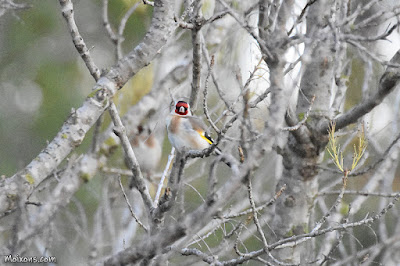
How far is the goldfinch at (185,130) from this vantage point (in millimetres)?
5156

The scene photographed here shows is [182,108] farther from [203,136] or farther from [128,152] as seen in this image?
[128,152]

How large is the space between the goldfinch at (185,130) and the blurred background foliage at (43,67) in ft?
13.2

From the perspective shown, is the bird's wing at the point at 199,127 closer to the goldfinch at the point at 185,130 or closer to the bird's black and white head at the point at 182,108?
the goldfinch at the point at 185,130

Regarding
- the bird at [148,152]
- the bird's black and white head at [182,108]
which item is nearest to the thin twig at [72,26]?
the bird's black and white head at [182,108]

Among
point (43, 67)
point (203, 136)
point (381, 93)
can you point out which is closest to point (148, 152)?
point (203, 136)

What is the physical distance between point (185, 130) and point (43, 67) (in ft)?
17.4

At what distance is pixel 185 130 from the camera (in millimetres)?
5211

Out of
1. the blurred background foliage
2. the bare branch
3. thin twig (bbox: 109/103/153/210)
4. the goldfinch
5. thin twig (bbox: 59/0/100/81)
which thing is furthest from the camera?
the blurred background foliage

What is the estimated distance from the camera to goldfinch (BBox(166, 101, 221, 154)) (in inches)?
203

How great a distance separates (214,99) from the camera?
8.15 meters

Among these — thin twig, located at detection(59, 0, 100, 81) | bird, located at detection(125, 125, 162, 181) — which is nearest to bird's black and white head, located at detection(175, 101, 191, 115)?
bird, located at detection(125, 125, 162, 181)

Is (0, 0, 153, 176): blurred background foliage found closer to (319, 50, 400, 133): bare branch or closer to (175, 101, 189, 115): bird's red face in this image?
(175, 101, 189, 115): bird's red face

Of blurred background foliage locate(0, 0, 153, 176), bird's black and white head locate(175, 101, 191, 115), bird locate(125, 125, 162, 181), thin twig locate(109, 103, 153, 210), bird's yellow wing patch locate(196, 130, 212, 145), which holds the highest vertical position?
blurred background foliage locate(0, 0, 153, 176)

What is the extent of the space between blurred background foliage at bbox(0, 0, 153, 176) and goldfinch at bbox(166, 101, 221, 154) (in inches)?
158
